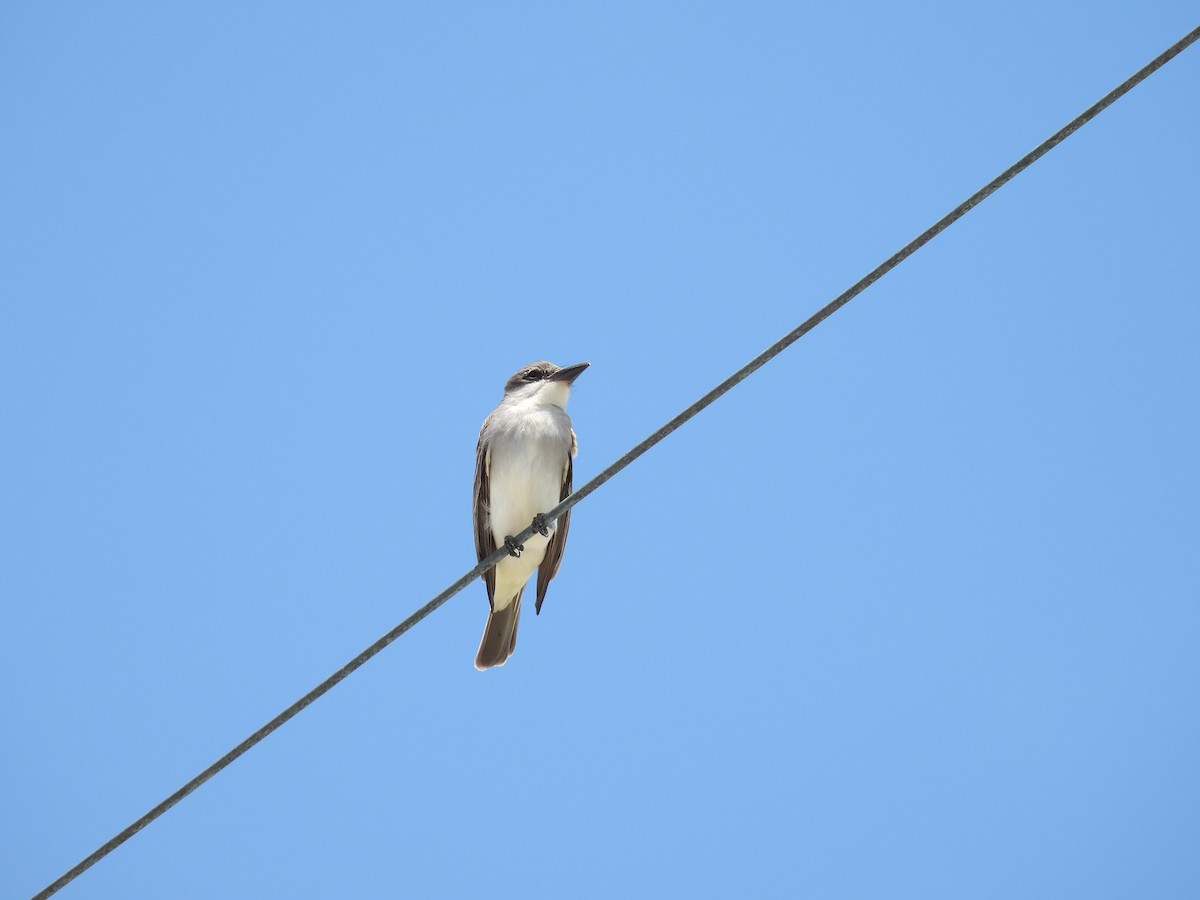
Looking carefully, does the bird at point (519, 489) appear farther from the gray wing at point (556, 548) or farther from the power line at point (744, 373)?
the power line at point (744, 373)

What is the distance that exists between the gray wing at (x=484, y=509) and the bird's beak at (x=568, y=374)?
82cm

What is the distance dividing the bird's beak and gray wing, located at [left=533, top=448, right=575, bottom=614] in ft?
1.55

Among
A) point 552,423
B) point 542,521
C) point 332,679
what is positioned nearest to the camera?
point 332,679

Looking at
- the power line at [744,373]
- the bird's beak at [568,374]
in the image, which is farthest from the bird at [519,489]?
the power line at [744,373]

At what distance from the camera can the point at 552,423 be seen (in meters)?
9.06

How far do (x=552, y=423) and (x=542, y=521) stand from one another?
7.78ft

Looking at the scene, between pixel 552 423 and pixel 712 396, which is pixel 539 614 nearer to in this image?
pixel 552 423

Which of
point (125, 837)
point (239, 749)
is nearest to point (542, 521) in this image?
point (239, 749)

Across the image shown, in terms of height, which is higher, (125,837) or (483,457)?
(483,457)

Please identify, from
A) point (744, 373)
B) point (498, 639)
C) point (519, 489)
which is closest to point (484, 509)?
point (519, 489)

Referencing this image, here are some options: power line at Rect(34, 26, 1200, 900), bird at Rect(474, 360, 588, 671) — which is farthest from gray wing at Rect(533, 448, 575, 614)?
power line at Rect(34, 26, 1200, 900)

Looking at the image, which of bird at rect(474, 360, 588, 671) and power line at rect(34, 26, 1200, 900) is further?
bird at rect(474, 360, 588, 671)

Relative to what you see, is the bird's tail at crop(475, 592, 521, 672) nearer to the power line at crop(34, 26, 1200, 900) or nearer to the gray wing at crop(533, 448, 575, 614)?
the gray wing at crop(533, 448, 575, 614)

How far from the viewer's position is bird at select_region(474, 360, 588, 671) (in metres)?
8.94
